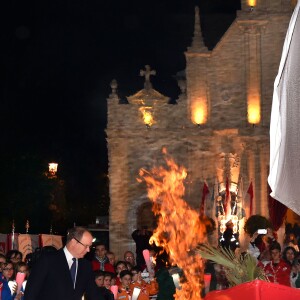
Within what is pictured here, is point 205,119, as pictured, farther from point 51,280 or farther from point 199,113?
point 51,280

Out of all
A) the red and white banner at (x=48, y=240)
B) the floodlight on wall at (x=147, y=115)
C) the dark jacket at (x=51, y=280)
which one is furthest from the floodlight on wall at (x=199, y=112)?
the dark jacket at (x=51, y=280)

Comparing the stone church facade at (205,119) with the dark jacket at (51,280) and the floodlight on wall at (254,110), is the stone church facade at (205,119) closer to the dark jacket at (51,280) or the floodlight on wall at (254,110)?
the floodlight on wall at (254,110)

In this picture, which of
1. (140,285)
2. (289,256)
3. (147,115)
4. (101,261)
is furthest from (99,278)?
(147,115)

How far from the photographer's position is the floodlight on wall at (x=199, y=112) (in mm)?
37938

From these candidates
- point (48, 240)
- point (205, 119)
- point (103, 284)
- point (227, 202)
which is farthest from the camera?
point (205, 119)

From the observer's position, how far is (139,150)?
37.9 m

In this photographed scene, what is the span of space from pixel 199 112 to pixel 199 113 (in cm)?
5

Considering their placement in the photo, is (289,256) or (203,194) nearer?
(289,256)

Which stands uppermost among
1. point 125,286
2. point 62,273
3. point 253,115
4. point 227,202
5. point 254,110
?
point 254,110

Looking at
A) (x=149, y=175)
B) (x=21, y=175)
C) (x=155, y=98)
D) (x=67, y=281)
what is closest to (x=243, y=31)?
(x=155, y=98)

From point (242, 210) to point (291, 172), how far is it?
103 feet

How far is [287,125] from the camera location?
436 centimetres

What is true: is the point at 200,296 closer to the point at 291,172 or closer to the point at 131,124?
the point at 291,172

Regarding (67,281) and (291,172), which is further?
(67,281)
